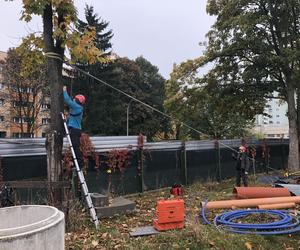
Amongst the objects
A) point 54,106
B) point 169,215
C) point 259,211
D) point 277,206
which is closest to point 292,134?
point 277,206

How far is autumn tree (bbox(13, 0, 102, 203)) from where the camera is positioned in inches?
323

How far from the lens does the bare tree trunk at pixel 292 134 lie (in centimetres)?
2084

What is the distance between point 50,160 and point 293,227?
194 inches

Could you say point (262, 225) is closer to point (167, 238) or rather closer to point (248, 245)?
point (248, 245)

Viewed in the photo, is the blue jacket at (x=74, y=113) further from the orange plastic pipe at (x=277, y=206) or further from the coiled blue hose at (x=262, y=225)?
the orange plastic pipe at (x=277, y=206)

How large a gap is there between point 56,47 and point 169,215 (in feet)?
13.6

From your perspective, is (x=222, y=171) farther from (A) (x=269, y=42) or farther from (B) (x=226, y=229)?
(B) (x=226, y=229)

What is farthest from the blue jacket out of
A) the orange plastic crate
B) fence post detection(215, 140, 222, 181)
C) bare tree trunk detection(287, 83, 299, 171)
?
bare tree trunk detection(287, 83, 299, 171)

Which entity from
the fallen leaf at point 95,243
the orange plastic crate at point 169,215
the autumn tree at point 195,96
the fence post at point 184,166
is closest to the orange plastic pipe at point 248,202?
the orange plastic crate at point 169,215

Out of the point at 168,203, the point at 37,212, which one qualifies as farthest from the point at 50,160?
the point at 37,212

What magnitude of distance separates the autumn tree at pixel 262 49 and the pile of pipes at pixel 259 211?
34.3 feet

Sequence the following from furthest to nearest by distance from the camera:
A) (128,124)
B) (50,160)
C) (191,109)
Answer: (128,124), (191,109), (50,160)

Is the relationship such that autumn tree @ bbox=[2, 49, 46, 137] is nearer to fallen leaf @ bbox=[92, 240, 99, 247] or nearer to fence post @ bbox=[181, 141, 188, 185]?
fence post @ bbox=[181, 141, 188, 185]

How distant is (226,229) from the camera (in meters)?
7.52
